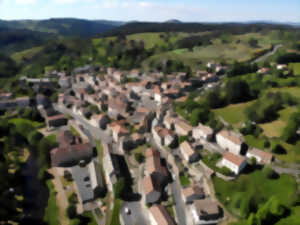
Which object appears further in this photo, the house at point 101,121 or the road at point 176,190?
the house at point 101,121

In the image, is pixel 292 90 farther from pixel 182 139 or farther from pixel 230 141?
pixel 182 139

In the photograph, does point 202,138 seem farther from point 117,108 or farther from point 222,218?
point 117,108

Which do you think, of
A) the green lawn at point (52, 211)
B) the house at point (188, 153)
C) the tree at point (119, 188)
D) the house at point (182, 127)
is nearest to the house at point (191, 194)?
the house at point (188, 153)

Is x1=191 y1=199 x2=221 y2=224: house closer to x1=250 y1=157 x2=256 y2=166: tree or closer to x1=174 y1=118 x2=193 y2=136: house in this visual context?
x1=250 y1=157 x2=256 y2=166: tree

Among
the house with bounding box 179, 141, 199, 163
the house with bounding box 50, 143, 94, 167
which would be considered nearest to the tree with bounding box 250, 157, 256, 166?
the house with bounding box 179, 141, 199, 163

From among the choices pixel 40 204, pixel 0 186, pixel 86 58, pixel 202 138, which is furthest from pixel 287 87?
pixel 86 58

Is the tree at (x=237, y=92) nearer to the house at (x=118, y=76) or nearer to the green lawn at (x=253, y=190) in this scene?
the green lawn at (x=253, y=190)

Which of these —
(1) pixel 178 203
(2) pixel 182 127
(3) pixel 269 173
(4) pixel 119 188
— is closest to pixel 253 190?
(3) pixel 269 173
